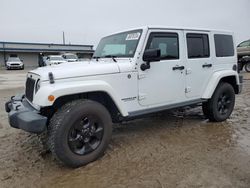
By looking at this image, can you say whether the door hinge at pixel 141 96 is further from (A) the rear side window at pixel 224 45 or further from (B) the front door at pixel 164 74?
(A) the rear side window at pixel 224 45

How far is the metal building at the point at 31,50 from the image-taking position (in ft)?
148

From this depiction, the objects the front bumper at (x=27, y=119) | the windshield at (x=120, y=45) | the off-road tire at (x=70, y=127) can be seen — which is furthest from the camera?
the windshield at (x=120, y=45)

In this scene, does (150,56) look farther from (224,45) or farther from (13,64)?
(13,64)

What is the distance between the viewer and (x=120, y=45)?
4762mm

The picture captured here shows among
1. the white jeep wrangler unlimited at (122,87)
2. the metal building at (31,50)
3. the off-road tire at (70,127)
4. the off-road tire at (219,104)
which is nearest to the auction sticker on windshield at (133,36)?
the white jeep wrangler unlimited at (122,87)

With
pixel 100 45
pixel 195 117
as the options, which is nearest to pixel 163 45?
pixel 100 45

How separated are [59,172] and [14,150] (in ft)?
3.98

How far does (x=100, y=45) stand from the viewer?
5422mm

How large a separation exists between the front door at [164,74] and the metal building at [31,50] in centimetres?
4190

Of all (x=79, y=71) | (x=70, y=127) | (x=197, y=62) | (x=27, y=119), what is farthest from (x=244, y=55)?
(x=27, y=119)

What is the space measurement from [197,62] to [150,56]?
4.64ft

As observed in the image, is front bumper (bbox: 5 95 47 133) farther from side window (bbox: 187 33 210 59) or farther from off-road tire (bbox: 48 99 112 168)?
side window (bbox: 187 33 210 59)

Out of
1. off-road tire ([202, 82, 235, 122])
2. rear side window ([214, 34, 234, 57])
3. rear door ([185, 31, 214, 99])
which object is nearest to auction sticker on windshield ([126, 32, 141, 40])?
rear door ([185, 31, 214, 99])

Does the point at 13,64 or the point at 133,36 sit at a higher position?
the point at 13,64
